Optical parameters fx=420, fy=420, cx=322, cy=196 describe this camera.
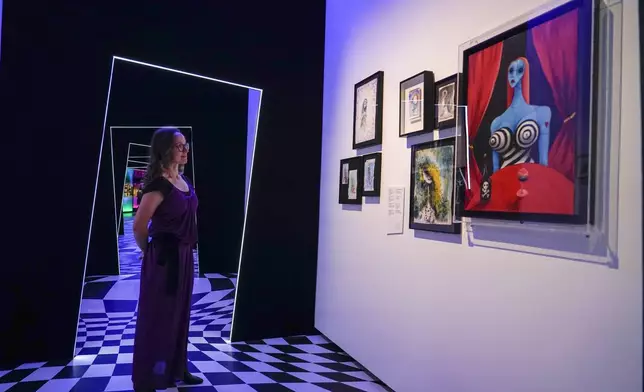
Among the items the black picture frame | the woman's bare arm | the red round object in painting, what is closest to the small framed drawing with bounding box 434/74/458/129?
the black picture frame

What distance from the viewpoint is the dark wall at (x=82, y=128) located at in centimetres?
280

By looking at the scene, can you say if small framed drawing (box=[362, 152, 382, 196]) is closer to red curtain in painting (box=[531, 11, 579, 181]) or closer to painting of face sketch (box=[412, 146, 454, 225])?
painting of face sketch (box=[412, 146, 454, 225])

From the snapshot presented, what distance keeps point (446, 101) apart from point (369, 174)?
96 cm

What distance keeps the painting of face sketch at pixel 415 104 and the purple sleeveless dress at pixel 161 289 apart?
143 centimetres

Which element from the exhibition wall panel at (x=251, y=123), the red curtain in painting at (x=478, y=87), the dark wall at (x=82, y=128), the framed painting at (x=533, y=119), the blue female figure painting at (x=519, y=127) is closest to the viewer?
the framed painting at (x=533, y=119)

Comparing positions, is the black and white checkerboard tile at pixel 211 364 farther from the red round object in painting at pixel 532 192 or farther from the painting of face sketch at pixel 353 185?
the red round object in painting at pixel 532 192

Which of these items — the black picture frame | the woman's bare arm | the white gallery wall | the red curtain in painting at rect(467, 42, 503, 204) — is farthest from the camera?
the woman's bare arm

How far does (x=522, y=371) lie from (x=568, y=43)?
1.23 metres

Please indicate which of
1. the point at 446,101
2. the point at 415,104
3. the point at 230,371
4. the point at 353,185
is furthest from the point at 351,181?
the point at 230,371

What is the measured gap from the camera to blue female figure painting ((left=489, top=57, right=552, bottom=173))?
1.55 metres

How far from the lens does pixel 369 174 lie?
3.01m

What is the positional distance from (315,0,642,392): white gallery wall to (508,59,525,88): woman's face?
0.71 feet

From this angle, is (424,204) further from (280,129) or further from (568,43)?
(280,129)

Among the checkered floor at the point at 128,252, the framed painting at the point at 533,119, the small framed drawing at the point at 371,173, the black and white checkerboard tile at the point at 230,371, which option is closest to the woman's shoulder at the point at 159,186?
the checkered floor at the point at 128,252
